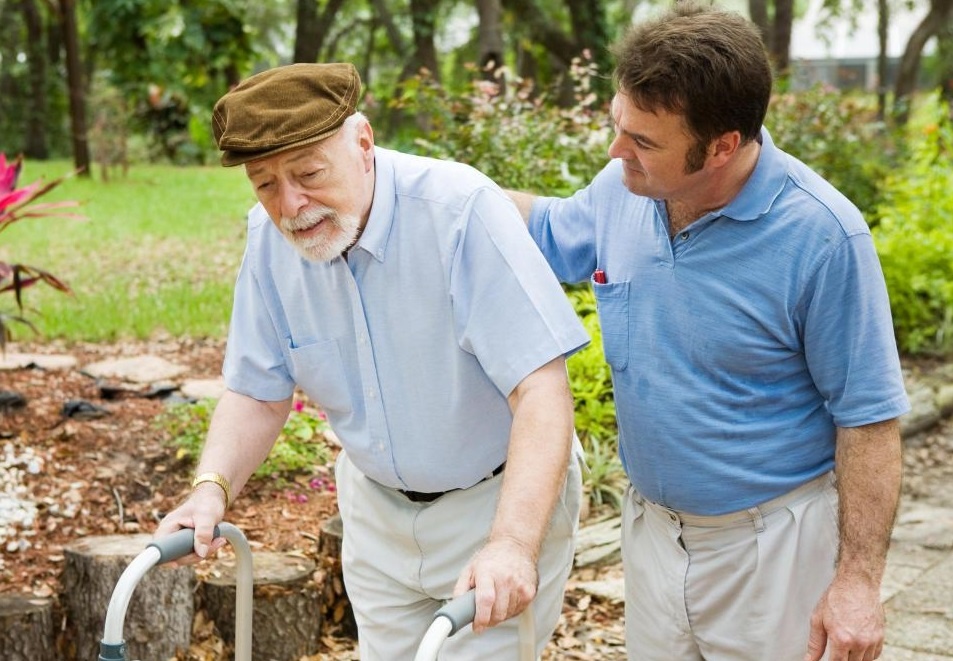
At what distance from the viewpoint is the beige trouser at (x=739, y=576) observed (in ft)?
7.80

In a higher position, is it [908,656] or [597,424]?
[597,424]

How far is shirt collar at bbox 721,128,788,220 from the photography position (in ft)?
7.29

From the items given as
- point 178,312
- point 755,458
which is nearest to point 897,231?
point 178,312

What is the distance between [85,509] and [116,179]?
11.9 metres

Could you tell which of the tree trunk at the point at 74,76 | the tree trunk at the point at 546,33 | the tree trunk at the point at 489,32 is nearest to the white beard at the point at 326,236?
the tree trunk at the point at 489,32

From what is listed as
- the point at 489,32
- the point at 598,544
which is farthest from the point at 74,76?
the point at 598,544

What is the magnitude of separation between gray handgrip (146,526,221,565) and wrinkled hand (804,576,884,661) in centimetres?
117

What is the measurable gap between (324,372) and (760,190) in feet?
3.07

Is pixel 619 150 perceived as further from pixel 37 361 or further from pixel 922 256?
pixel 922 256

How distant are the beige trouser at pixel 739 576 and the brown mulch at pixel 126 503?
1.51 metres

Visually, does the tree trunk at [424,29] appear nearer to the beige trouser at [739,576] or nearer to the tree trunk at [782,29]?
the tree trunk at [782,29]

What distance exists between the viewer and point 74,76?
14.0m

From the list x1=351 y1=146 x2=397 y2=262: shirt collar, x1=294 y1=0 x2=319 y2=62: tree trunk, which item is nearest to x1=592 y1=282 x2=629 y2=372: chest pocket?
x1=351 y1=146 x2=397 y2=262: shirt collar

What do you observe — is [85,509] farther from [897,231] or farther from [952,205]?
[952,205]
